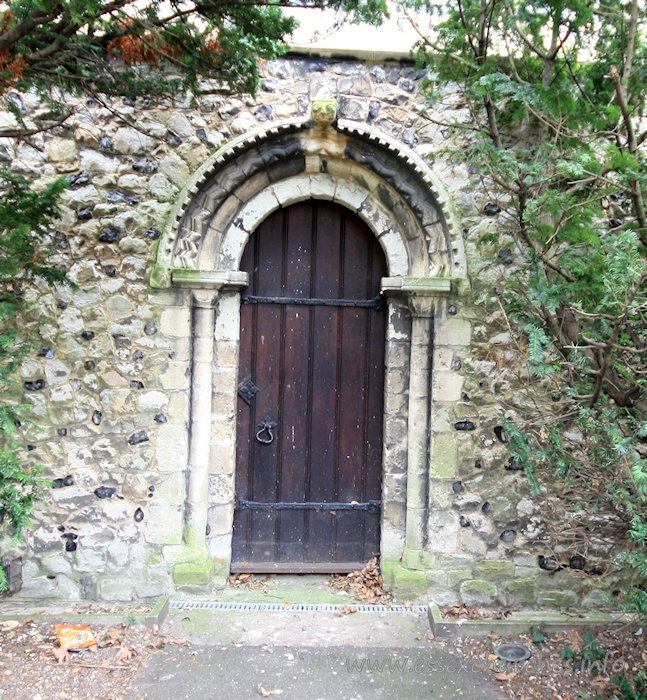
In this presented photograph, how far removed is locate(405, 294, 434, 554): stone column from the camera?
385 centimetres

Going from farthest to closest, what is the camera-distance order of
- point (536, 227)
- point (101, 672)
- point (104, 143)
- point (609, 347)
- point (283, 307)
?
1. point (283, 307)
2. point (104, 143)
3. point (101, 672)
4. point (536, 227)
5. point (609, 347)

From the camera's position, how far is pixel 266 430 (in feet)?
13.4

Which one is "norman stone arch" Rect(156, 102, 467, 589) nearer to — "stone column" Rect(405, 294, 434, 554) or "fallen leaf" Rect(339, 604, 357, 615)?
"stone column" Rect(405, 294, 434, 554)

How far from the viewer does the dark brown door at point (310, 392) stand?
4059 millimetres

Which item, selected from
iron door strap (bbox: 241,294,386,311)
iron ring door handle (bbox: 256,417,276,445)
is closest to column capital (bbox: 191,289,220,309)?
iron door strap (bbox: 241,294,386,311)

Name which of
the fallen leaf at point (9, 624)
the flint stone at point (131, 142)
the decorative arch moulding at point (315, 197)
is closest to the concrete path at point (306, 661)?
the fallen leaf at point (9, 624)

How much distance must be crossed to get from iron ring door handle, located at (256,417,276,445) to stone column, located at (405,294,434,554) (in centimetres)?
96

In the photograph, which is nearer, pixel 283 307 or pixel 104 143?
pixel 104 143

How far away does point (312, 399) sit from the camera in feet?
13.4

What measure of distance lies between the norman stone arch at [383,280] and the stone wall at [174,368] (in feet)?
0.08

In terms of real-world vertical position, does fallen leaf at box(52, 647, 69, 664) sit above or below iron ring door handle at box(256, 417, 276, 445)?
below

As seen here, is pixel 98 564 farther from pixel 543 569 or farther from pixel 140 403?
pixel 543 569

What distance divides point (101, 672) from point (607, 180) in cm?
353

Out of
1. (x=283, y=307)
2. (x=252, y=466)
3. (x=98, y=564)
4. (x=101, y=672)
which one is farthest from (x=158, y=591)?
(x=283, y=307)
